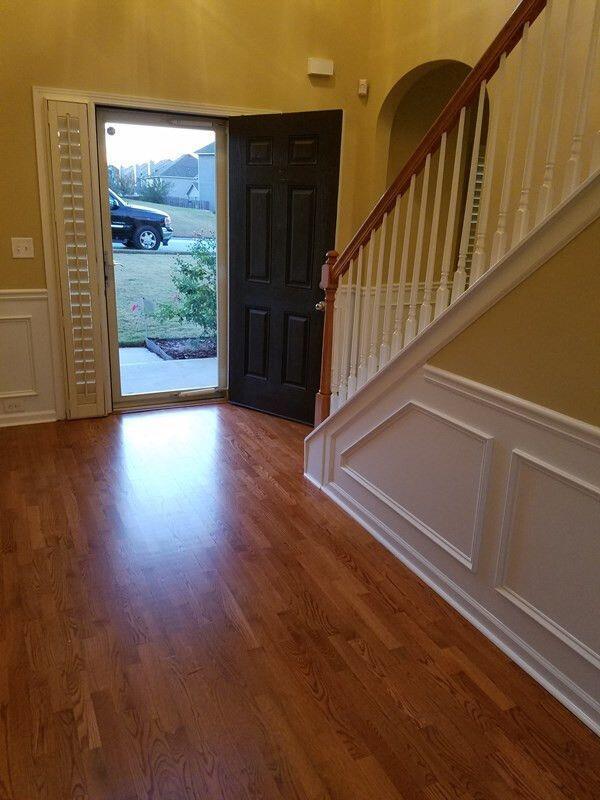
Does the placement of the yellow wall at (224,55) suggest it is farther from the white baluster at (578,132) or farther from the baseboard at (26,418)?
the white baluster at (578,132)

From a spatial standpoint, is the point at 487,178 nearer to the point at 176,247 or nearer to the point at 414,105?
the point at 414,105

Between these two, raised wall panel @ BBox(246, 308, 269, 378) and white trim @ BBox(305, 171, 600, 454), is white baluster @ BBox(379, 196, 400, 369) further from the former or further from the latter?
raised wall panel @ BBox(246, 308, 269, 378)

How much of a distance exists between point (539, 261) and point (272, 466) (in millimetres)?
2194

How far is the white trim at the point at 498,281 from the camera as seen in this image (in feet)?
5.65

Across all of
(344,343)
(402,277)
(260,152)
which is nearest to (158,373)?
(260,152)

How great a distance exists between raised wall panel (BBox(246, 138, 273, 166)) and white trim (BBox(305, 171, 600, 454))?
2.08 m

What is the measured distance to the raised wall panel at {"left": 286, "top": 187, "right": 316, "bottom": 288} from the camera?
4.06 metres

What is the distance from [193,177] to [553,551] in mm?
3723

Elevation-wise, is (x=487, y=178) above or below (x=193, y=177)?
below

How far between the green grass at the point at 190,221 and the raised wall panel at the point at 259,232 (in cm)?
44

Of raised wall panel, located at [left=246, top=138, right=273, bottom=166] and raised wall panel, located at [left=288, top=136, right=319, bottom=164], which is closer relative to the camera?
raised wall panel, located at [left=288, top=136, right=319, bottom=164]

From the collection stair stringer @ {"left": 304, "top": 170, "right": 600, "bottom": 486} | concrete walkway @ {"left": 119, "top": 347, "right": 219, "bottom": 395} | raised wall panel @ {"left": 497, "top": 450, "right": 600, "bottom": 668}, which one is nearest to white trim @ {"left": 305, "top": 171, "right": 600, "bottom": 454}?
stair stringer @ {"left": 304, "top": 170, "right": 600, "bottom": 486}

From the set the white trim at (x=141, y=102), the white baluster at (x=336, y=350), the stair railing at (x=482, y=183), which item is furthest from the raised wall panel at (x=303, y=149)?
the white baluster at (x=336, y=350)

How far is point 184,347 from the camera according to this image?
516 centimetres
